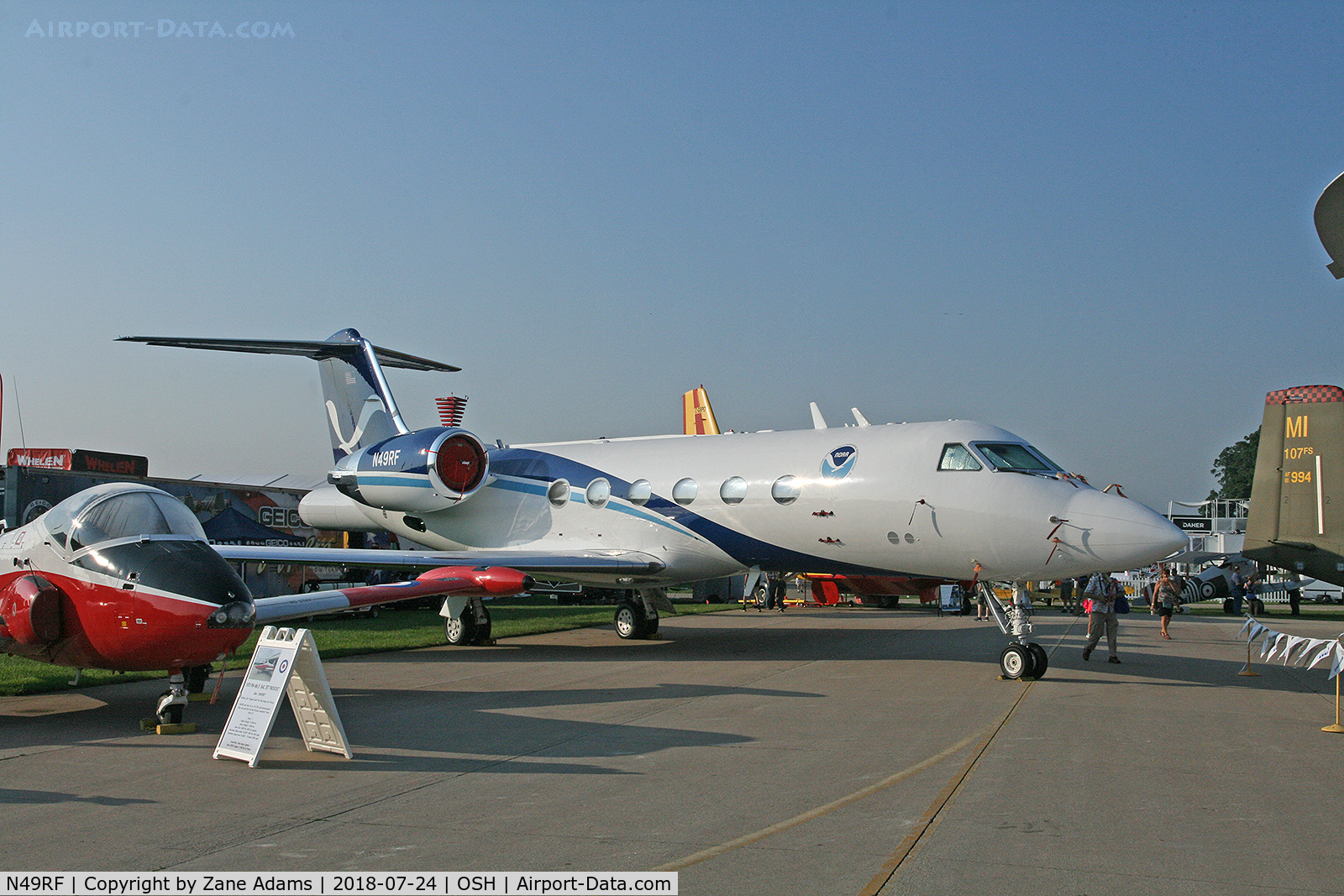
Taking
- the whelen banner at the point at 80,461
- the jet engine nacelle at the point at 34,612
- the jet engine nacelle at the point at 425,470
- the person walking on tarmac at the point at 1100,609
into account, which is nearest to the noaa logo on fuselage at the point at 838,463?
the person walking on tarmac at the point at 1100,609

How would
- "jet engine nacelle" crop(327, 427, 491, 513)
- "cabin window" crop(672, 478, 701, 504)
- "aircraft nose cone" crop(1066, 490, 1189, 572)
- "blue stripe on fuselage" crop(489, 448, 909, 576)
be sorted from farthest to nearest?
Answer: "jet engine nacelle" crop(327, 427, 491, 513) → "cabin window" crop(672, 478, 701, 504) → "blue stripe on fuselage" crop(489, 448, 909, 576) → "aircraft nose cone" crop(1066, 490, 1189, 572)

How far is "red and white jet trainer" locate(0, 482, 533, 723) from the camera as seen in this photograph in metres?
8.09

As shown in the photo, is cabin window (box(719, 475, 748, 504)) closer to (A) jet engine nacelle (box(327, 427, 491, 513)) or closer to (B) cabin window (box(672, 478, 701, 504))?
(B) cabin window (box(672, 478, 701, 504))

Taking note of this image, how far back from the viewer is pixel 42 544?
8797 millimetres

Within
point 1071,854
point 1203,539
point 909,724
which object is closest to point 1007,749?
point 909,724

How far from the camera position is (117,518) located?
8.70 metres

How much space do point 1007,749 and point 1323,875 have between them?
3.35 m

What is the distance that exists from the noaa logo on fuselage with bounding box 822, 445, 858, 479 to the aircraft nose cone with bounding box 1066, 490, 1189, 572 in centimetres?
319

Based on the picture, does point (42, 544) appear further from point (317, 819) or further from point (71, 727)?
point (317, 819)

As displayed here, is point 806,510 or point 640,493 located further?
point 640,493

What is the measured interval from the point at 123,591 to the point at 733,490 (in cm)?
931

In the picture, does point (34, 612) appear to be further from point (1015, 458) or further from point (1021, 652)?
point (1015, 458)

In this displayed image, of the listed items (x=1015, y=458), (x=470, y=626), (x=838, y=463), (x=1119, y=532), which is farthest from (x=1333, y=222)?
(x=470, y=626)

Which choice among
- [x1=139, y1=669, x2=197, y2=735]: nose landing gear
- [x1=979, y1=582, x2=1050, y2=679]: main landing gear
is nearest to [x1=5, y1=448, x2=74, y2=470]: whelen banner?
[x1=139, y1=669, x2=197, y2=735]: nose landing gear
